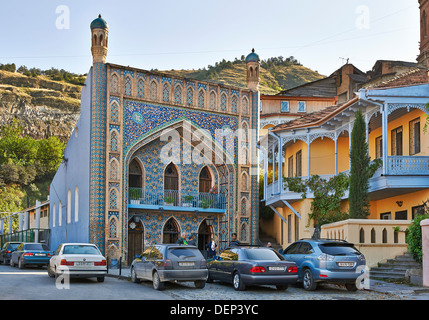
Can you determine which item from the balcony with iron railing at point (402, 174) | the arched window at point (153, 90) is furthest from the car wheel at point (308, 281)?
the arched window at point (153, 90)

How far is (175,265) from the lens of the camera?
16.0m

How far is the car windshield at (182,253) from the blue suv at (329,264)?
294 centimetres

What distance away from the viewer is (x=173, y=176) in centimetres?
3150

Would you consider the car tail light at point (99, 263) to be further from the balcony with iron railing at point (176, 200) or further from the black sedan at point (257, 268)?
the balcony with iron railing at point (176, 200)

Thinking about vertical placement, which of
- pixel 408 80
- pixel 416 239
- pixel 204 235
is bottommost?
pixel 204 235

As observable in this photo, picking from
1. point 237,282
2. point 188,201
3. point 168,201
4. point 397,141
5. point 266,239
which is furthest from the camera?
point 266,239

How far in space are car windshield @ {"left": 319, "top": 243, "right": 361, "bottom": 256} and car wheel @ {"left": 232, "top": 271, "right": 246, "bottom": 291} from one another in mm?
2311

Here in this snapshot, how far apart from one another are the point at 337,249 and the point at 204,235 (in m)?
16.8

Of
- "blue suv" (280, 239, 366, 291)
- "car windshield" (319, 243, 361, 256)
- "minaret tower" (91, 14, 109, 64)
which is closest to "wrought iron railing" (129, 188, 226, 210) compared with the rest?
"minaret tower" (91, 14, 109, 64)

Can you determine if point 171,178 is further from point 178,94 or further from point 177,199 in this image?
point 178,94

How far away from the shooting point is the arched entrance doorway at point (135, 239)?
2948 cm

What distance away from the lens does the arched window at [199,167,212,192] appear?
106 feet

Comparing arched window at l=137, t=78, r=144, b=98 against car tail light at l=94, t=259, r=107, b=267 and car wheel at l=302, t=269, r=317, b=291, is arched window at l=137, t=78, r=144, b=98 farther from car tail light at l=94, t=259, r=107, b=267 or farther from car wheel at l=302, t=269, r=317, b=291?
car wheel at l=302, t=269, r=317, b=291

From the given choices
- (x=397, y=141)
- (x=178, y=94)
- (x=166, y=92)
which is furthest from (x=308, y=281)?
(x=178, y=94)
